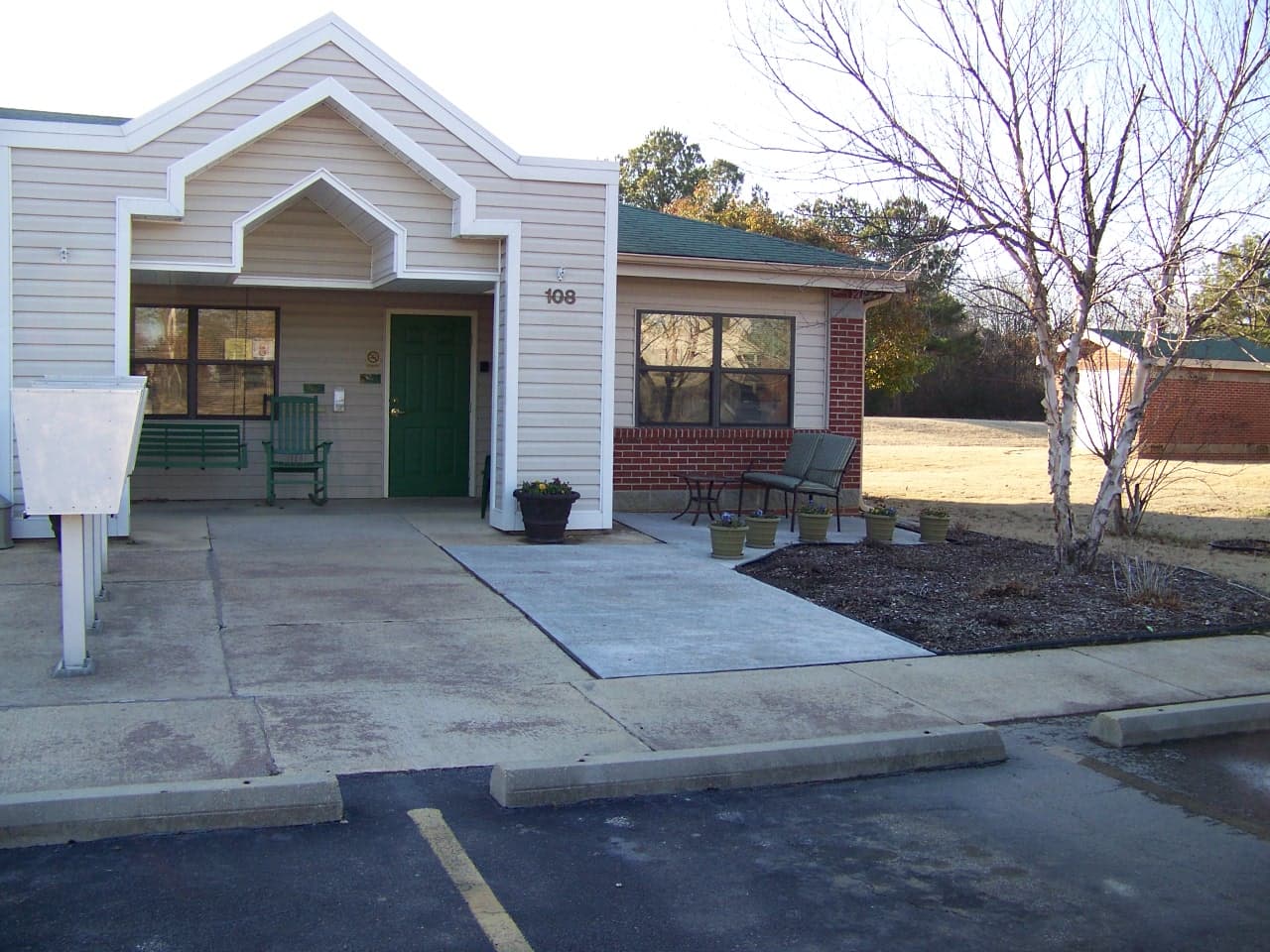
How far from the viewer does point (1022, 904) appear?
168 inches

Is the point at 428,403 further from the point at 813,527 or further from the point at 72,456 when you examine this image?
the point at 72,456

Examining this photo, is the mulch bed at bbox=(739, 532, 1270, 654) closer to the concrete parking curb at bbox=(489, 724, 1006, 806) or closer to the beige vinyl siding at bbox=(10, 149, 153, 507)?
the concrete parking curb at bbox=(489, 724, 1006, 806)

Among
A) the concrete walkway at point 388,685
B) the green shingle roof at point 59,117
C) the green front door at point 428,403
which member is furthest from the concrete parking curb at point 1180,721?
the green shingle roof at point 59,117

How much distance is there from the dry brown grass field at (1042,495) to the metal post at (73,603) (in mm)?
9225

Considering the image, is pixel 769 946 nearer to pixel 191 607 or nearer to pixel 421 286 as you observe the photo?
pixel 191 607

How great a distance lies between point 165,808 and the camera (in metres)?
4.70

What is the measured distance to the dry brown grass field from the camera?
44.0 feet

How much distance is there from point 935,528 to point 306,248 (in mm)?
7221

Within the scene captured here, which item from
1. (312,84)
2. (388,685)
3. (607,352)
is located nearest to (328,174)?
(312,84)

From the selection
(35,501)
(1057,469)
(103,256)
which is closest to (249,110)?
(103,256)

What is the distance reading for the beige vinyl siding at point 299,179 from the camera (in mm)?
11273

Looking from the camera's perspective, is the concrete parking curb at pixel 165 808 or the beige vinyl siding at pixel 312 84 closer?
the concrete parking curb at pixel 165 808

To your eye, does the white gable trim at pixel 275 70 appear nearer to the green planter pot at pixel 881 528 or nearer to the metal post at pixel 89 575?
the metal post at pixel 89 575

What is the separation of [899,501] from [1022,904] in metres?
14.2
